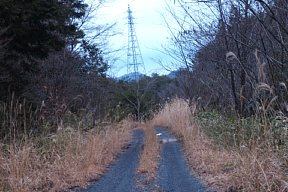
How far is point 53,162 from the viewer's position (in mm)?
9312

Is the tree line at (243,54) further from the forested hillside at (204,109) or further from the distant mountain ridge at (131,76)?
the distant mountain ridge at (131,76)

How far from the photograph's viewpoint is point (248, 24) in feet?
34.3

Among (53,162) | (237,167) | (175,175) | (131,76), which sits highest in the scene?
(131,76)

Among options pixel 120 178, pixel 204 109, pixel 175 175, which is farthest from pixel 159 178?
pixel 204 109

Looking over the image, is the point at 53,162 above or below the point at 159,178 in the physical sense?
above

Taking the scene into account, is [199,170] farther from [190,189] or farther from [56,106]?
[56,106]

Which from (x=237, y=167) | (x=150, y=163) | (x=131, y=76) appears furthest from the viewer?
(x=131, y=76)

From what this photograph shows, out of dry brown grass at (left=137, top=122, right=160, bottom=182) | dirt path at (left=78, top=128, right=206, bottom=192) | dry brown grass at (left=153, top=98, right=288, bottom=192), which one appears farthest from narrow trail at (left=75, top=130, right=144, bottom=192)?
dry brown grass at (left=153, top=98, right=288, bottom=192)

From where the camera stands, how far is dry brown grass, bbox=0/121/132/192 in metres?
7.66

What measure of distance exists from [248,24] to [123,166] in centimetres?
448

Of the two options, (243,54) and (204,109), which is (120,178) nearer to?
(243,54)

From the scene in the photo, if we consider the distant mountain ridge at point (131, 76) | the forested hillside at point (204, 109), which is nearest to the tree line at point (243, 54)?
the forested hillside at point (204, 109)

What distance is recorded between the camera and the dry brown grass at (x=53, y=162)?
766 centimetres

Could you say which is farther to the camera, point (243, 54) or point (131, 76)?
point (131, 76)
